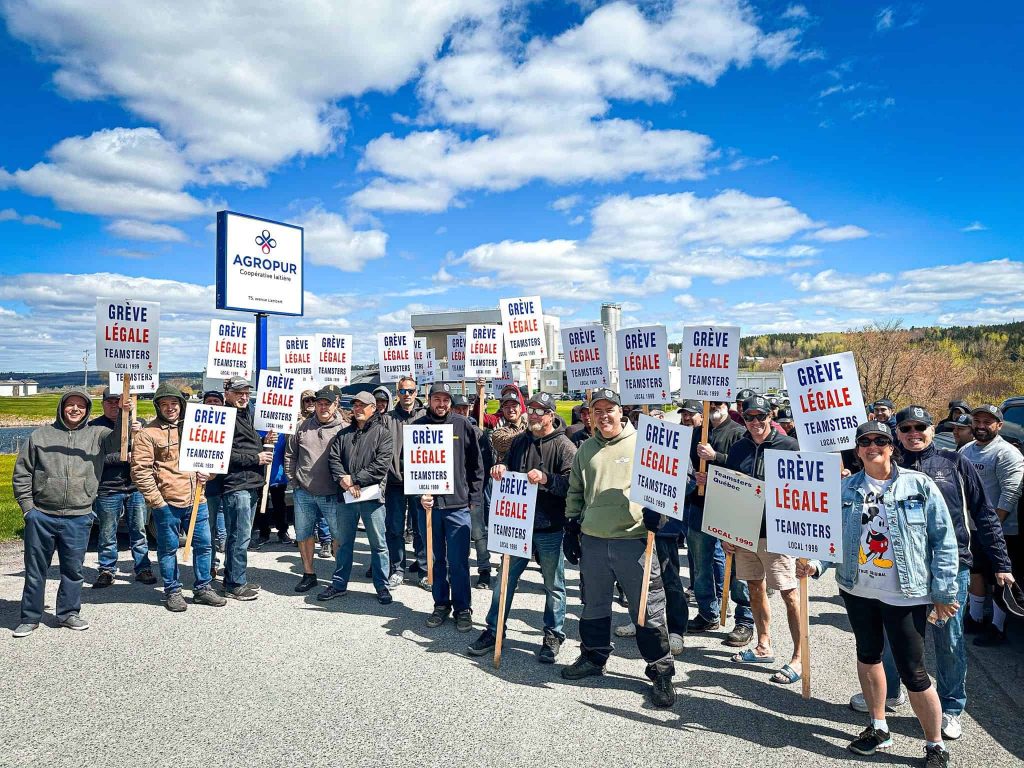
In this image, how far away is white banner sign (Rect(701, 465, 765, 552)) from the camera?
208 inches

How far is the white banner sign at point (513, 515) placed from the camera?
561 cm

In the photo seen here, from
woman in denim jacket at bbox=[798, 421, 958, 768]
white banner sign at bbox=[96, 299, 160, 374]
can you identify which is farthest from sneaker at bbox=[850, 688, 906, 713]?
white banner sign at bbox=[96, 299, 160, 374]

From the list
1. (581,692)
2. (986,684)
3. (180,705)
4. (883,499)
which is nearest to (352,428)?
(180,705)

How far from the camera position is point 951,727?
4211 millimetres

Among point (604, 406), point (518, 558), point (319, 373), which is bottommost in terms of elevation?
point (518, 558)

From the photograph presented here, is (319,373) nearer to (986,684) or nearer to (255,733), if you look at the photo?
(255,733)

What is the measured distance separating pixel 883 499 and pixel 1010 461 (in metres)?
3.24

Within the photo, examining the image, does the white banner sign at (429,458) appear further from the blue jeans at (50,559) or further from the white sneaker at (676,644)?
the blue jeans at (50,559)

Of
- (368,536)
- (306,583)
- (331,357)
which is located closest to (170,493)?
(306,583)

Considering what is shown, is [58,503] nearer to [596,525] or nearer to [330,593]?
[330,593]

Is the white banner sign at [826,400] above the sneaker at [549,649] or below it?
above

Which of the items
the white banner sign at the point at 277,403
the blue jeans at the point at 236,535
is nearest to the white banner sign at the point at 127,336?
the white banner sign at the point at 277,403

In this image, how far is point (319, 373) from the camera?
1105cm

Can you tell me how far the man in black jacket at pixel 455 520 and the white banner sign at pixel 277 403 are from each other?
2.29 m
